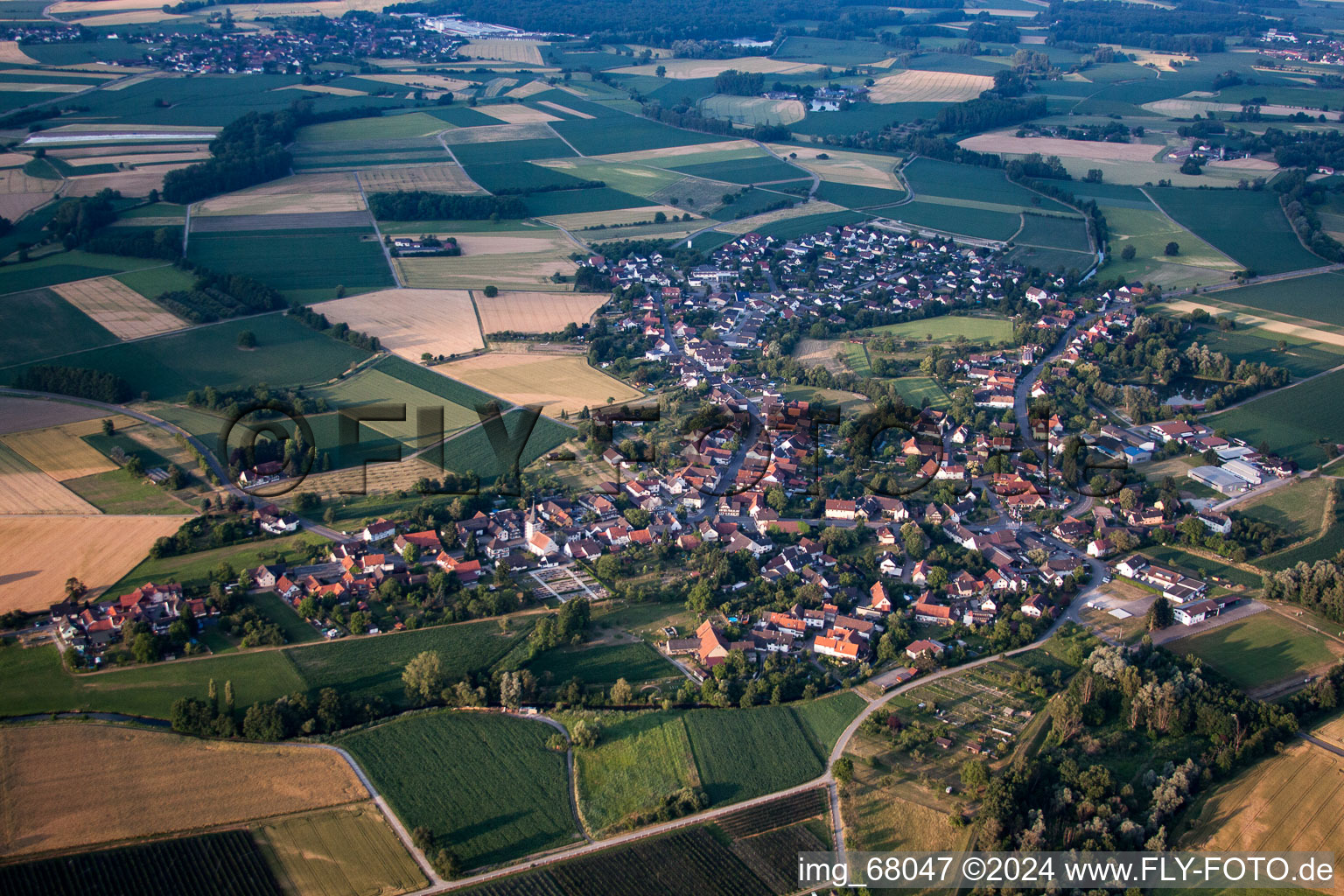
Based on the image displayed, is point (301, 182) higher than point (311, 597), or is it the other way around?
point (301, 182)

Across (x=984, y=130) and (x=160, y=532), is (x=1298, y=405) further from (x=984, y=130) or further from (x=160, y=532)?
(x=984, y=130)

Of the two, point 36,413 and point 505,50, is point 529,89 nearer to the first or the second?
point 505,50

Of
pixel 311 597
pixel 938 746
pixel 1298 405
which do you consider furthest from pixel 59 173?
pixel 1298 405

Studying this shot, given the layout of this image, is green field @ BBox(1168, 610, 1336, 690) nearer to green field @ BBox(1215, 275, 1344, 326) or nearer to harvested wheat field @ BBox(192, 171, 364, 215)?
green field @ BBox(1215, 275, 1344, 326)

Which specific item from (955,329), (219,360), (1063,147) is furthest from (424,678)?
(1063,147)

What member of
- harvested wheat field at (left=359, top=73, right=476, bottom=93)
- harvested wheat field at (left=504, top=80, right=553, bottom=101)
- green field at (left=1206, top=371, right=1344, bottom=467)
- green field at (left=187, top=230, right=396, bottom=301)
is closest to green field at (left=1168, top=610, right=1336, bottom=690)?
green field at (left=1206, top=371, right=1344, bottom=467)
